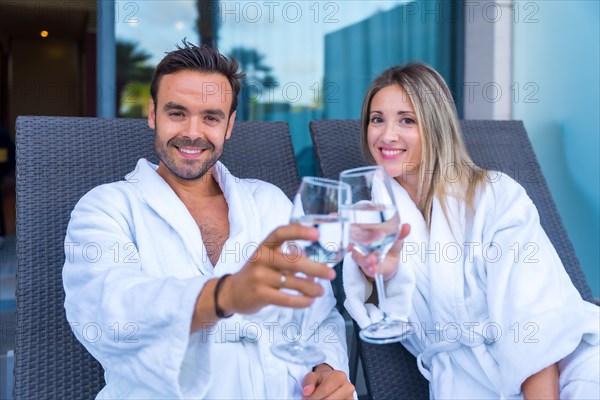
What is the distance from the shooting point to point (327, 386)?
1671mm

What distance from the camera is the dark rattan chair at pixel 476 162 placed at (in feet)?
6.86

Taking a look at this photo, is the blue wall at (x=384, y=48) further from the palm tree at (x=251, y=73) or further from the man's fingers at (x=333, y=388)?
the man's fingers at (x=333, y=388)

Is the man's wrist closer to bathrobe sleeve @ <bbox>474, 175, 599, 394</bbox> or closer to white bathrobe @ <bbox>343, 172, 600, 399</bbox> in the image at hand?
white bathrobe @ <bbox>343, 172, 600, 399</bbox>

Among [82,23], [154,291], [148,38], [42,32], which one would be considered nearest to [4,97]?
[42,32]

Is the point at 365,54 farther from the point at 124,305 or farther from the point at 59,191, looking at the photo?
the point at 124,305

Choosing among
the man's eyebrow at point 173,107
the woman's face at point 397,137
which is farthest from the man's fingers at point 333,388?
the man's eyebrow at point 173,107

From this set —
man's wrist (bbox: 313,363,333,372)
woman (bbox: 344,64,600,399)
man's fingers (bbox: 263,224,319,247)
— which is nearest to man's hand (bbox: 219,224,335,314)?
man's fingers (bbox: 263,224,319,247)

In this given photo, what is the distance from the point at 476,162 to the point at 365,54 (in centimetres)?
180

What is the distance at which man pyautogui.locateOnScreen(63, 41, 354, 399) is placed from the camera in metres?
1.24

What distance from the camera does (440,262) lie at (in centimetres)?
196

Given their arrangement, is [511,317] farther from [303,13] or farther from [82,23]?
[82,23]

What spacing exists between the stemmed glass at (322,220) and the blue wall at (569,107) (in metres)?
2.54

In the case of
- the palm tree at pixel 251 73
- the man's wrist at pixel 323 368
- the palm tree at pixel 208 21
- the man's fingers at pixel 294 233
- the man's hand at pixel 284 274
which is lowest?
the man's wrist at pixel 323 368

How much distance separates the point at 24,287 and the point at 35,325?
0.12 meters
